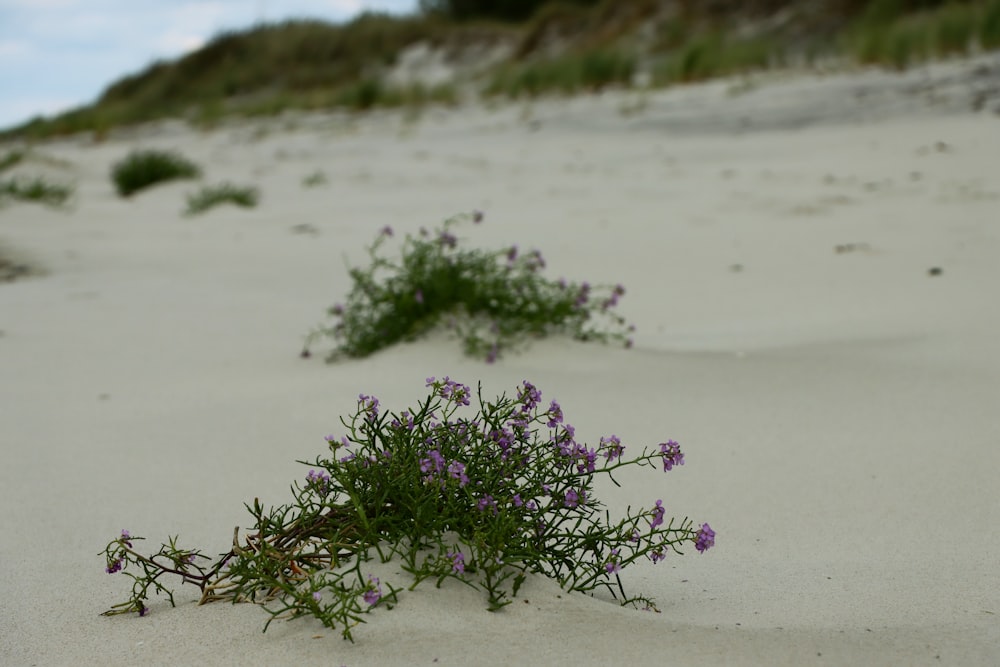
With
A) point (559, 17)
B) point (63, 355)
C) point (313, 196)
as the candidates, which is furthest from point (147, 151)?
point (559, 17)

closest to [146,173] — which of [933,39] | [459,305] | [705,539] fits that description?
[459,305]

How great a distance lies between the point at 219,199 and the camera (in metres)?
7.24

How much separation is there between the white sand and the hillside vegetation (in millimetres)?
3624

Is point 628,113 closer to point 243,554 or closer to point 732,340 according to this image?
point 732,340

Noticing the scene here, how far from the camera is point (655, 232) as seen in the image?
571 centimetres

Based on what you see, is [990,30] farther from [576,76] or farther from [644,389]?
[644,389]

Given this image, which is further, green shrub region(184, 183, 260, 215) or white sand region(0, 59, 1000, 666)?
green shrub region(184, 183, 260, 215)

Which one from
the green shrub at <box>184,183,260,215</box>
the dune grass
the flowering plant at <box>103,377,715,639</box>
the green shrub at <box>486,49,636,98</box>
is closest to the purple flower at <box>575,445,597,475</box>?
the flowering plant at <box>103,377,715,639</box>

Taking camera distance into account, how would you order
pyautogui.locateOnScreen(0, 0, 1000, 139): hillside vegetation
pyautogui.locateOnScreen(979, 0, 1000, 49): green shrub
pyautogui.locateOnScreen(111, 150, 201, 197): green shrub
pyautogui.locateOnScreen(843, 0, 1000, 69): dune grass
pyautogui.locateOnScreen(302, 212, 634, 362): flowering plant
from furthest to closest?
pyautogui.locateOnScreen(0, 0, 1000, 139): hillside vegetation < pyautogui.locateOnScreen(843, 0, 1000, 69): dune grass < pyautogui.locateOnScreen(979, 0, 1000, 49): green shrub < pyautogui.locateOnScreen(111, 150, 201, 197): green shrub < pyautogui.locateOnScreen(302, 212, 634, 362): flowering plant

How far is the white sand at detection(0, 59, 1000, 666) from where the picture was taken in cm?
169

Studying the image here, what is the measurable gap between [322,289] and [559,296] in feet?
5.19

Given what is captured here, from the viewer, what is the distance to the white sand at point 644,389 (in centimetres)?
169

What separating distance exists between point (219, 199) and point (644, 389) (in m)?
4.75

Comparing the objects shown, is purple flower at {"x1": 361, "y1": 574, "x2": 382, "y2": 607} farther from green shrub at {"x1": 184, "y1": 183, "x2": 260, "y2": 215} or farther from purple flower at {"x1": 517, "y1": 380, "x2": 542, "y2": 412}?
green shrub at {"x1": 184, "y1": 183, "x2": 260, "y2": 215}
